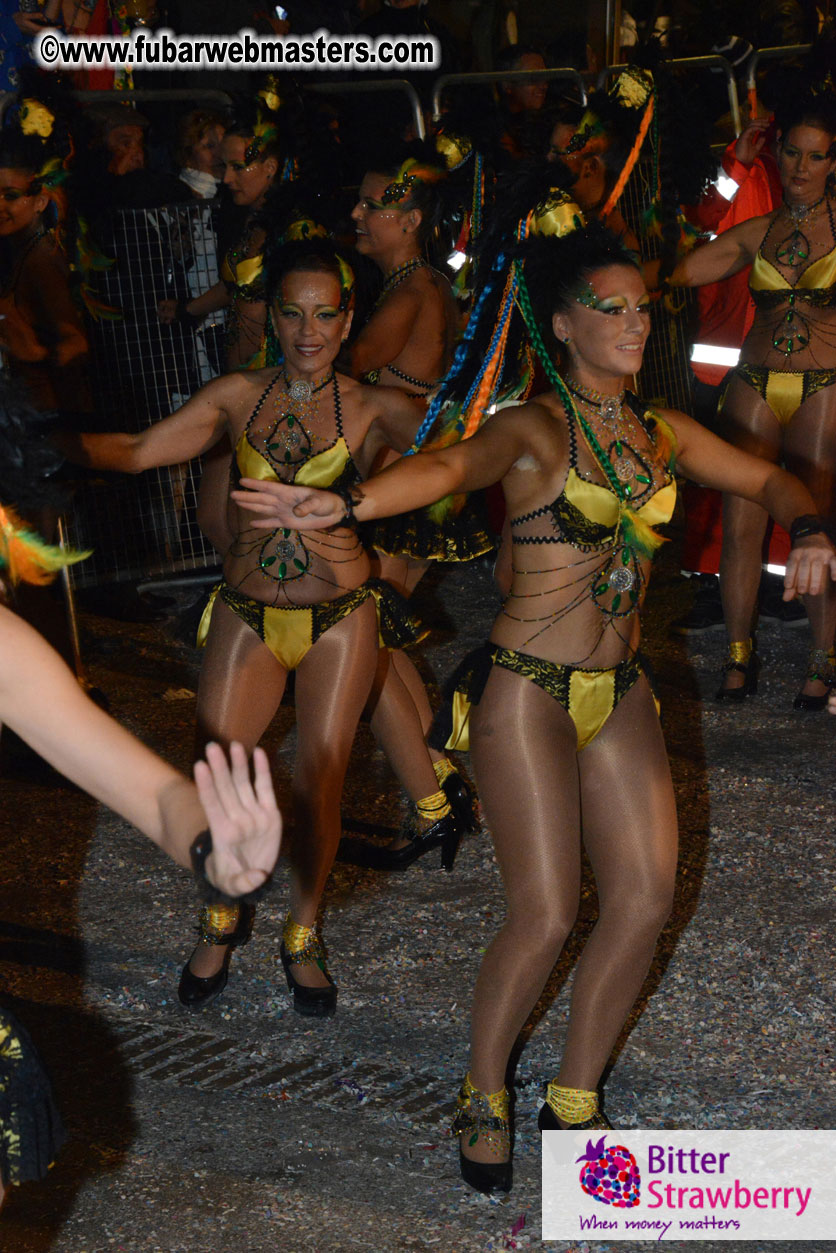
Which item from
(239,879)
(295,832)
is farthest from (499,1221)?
(239,879)

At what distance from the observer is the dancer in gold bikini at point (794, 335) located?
6.05m

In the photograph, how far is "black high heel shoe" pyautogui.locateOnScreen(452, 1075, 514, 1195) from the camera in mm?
3361

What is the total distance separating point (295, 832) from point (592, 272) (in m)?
1.75

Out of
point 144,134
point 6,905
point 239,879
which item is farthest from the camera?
point 144,134

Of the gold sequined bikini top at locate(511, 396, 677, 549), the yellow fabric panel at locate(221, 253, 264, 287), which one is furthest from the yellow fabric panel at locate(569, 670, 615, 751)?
the yellow fabric panel at locate(221, 253, 264, 287)

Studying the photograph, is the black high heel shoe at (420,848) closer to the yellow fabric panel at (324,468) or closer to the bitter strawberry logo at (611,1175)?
the yellow fabric panel at (324,468)

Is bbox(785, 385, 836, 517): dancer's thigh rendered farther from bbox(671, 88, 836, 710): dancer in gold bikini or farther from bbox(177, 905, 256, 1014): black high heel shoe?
bbox(177, 905, 256, 1014): black high heel shoe

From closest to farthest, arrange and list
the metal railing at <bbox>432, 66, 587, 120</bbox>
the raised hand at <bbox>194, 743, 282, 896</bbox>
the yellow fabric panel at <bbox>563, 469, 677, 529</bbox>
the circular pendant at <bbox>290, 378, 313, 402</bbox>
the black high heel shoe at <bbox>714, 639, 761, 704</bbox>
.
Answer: the raised hand at <bbox>194, 743, 282, 896</bbox> < the yellow fabric panel at <bbox>563, 469, 677, 529</bbox> < the circular pendant at <bbox>290, 378, 313, 402</bbox> < the black high heel shoe at <bbox>714, 639, 761, 704</bbox> < the metal railing at <bbox>432, 66, 587, 120</bbox>

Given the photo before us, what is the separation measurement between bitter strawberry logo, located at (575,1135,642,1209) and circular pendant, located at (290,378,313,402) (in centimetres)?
209

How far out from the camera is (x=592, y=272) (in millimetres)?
3408

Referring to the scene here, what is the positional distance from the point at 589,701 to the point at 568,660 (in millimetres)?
107

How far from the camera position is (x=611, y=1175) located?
3359mm

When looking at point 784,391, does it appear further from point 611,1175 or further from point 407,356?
point 611,1175

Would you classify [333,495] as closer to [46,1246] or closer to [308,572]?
[308,572]
